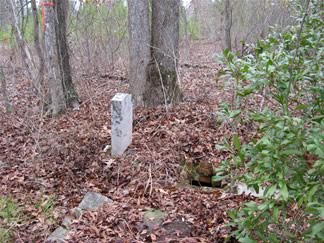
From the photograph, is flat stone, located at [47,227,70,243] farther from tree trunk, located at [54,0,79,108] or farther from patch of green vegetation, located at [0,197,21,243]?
tree trunk, located at [54,0,79,108]

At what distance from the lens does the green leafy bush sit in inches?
71.9

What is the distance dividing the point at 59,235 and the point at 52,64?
11.3ft

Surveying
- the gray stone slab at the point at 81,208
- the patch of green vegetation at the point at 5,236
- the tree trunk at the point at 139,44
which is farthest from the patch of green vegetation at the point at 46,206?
the tree trunk at the point at 139,44

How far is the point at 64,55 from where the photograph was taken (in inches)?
257

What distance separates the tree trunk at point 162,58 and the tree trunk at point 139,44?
95mm

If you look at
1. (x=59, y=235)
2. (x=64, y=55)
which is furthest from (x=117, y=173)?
(x=64, y=55)

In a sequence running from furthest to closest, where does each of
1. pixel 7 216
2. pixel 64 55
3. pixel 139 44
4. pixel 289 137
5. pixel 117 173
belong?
A: 1. pixel 64 55
2. pixel 139 44
3. pixel 117 173
4. pixel 7 216
5. pixel 289 137

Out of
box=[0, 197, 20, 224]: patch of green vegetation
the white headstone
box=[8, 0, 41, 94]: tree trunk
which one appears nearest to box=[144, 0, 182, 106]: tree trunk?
the white headstone

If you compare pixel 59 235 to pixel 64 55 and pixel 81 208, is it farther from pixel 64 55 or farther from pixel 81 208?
pixel 64 55

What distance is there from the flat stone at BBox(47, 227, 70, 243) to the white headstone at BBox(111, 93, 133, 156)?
1.37 metres

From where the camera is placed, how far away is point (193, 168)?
182 inches

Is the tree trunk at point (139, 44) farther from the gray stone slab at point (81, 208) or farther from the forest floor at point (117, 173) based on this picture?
the gray stone slab at point (81, 208)

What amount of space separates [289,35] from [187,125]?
2.86m

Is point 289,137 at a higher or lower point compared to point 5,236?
higher
